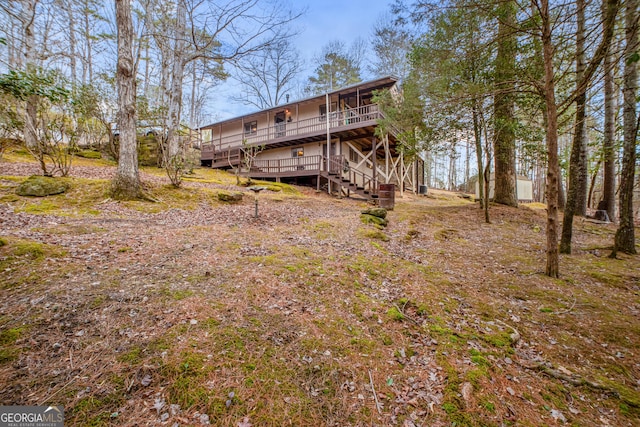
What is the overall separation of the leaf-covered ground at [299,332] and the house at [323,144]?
9179 mm

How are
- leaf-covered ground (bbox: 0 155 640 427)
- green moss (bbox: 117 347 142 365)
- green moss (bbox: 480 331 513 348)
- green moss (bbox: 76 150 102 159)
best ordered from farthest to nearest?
green moss (bbox: 76 150 102 159), green moss (bbox: 480 331 513 348), green moss (bbox: 117 347 142 365), leaf-covered ground (bbox: 0 155 640 427)

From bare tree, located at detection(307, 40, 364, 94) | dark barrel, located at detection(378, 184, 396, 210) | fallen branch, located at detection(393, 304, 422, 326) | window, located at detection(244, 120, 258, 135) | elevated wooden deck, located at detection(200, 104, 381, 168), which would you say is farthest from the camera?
bare tree, located at detection(307, 40, 364, 94)

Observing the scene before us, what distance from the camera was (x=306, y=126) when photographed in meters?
16.7

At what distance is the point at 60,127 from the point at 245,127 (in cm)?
1513

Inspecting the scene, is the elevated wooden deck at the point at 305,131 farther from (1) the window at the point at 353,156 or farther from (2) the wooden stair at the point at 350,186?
(2) the wooden stair at the point at 350,186

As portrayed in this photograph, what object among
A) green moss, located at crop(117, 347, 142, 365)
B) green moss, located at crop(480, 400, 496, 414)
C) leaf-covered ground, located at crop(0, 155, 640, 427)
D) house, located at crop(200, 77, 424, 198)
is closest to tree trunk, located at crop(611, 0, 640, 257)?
leaf-covered ground, located at crop(0, 155, 640, 427)

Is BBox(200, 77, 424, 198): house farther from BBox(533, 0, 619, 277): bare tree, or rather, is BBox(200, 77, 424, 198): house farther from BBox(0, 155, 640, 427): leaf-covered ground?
BBox(0, 155, 640, 427): leaf-covered ground

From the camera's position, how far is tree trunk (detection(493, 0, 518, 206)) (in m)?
5.04

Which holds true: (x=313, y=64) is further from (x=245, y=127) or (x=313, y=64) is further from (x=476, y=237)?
(x=476, y=237)

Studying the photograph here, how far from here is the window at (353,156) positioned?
18.0 meters

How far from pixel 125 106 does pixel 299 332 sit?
8.00 metres

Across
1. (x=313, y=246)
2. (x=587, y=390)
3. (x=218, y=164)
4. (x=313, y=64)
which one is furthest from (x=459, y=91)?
(x=313, y=64)

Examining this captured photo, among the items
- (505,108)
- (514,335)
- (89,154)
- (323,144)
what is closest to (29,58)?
(89,154)

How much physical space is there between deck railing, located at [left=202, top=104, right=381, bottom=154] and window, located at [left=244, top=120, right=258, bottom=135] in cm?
9
